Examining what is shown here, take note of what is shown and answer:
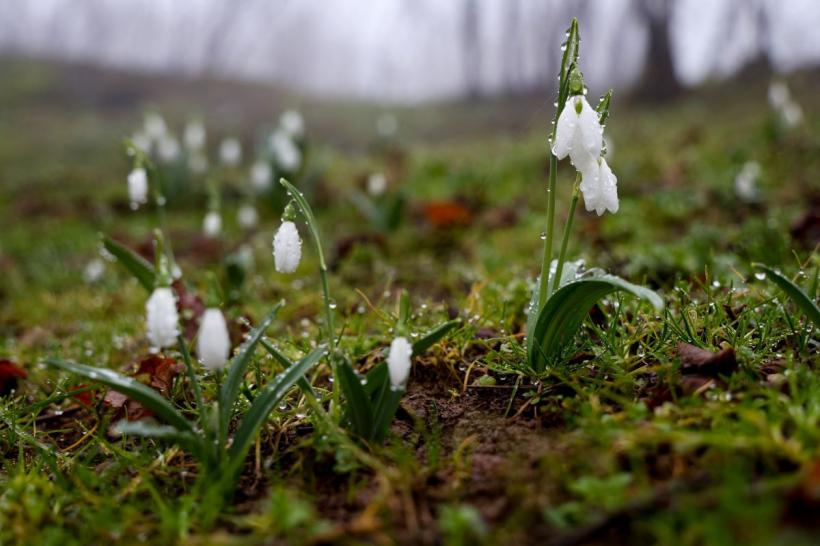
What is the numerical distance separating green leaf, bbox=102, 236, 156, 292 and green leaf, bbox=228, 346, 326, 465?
1.38 feet

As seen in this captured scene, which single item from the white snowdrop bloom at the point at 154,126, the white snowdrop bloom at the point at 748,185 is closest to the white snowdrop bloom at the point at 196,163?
the white snowdrop bloom at the point at 154,126

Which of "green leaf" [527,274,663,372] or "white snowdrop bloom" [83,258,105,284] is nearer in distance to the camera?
"green leaf" [527,274,663,372]

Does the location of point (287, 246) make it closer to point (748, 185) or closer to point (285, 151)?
point (748, 185)

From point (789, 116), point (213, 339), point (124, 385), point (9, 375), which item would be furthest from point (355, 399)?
point (789, 116)

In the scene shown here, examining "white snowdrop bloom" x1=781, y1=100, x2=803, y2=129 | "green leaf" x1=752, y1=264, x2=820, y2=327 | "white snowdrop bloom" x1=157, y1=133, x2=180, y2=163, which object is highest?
"white snowdrop bloom" x1=781, y1=100, x2=803, y2=129

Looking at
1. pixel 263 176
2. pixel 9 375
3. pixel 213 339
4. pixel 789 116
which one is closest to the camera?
pixel 213 339

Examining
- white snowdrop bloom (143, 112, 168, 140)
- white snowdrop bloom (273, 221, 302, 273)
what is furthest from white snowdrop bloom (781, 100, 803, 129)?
white snowdrop bloom (273, 221, 302, 273)

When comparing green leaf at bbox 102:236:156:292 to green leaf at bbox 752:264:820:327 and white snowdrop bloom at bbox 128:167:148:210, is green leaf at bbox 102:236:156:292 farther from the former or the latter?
green leaf at bbox 752:264:820:327

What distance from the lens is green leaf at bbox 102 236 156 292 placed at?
5.48 feet

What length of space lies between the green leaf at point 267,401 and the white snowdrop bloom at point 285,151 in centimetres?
429

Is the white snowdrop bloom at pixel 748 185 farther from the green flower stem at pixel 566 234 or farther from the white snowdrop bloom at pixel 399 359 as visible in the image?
the white snowdrop bloom at pixel 399 359

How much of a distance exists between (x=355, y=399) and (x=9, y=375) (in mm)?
1693

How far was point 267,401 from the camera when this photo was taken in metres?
1.64

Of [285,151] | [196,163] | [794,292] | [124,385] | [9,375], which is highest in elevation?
[285,151]
